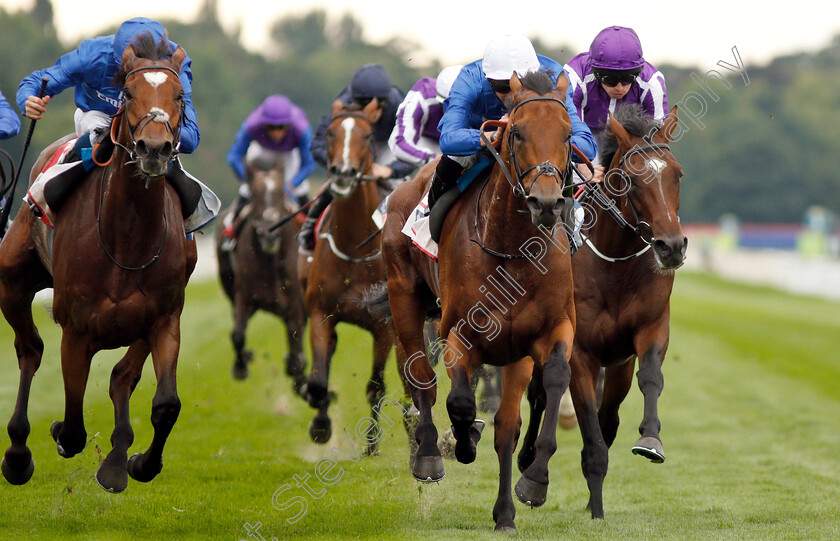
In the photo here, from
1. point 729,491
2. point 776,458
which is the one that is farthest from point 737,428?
point 729,491

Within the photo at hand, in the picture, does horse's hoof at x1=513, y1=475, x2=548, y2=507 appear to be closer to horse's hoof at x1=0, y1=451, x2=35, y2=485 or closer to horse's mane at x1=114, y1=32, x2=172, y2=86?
horse's mane at x1=114, y1=32, x2=172, y2=86

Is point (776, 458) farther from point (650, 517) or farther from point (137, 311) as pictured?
point (137, 311)

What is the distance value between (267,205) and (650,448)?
7050 millimetres

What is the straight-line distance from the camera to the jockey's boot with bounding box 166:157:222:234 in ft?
20.7

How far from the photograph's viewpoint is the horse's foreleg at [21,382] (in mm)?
6520

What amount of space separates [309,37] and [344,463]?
107m

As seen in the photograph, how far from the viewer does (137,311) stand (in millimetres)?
5816

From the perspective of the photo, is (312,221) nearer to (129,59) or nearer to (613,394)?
(613,394)

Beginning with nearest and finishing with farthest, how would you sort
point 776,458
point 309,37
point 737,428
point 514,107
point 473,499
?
Result: 1. point 514,107
2. point 473,499
3. point 776,458
4. point 737,428
5. point 309,37

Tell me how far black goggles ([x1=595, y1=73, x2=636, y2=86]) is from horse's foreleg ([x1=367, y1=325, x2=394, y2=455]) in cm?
275

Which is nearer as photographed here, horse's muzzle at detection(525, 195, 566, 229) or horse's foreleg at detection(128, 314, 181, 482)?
horse's muzzle at detection(525, 195, 566, 229)

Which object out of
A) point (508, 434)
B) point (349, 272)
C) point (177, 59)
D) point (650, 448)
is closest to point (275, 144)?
point (349, 272)

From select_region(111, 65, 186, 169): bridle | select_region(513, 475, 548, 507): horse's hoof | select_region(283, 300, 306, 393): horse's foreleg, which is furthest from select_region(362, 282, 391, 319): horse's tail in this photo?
A: select_region(111, 65, 186, 169): bridle

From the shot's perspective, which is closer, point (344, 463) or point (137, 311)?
point (137, 311)
